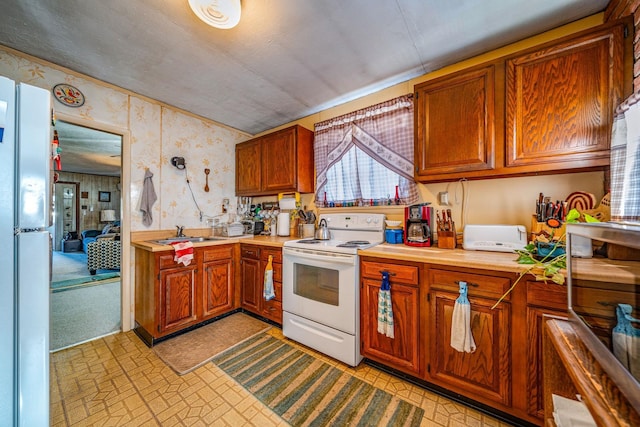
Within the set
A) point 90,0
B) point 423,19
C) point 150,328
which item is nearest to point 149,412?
point 150,328

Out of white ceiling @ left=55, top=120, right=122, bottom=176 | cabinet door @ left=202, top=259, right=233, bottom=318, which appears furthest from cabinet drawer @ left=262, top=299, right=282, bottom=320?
white ceiling @ left=55, top=120, right=122, bottom=176

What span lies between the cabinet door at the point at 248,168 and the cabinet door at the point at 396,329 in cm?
203

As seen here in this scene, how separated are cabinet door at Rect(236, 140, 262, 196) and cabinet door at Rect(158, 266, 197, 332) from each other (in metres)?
1.28

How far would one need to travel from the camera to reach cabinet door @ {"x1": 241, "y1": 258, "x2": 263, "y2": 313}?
2.53 metres

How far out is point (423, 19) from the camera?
5.00ft

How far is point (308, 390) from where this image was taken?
1.59m

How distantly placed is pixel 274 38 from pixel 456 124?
146 cm

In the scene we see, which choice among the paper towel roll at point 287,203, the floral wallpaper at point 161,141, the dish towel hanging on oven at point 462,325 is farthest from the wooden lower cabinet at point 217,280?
the dish towel hanging on oven at point 462,325

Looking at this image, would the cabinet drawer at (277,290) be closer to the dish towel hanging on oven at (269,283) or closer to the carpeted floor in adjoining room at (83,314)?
the dish towel hanging on oven at (269,283)

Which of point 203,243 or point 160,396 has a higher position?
point 203,243

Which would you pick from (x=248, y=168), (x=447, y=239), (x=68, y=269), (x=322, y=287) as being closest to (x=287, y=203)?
(x=248, y=168)

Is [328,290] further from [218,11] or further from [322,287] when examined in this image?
[218,11]

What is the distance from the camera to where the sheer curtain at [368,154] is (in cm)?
216

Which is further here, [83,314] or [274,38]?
[83,314]
